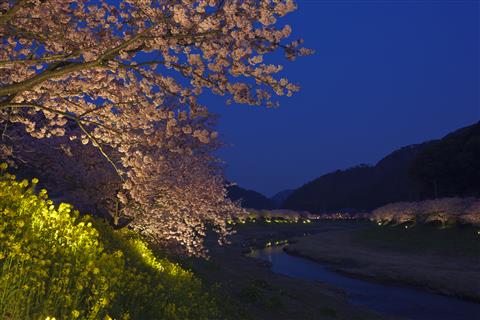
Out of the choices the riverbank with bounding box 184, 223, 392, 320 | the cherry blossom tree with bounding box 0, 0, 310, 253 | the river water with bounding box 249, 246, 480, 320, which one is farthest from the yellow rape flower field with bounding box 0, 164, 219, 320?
the river water with bounding box 249, 246, 480, 320

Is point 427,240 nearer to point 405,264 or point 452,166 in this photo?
point 405,264

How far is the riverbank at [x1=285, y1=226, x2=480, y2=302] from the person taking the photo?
3351 cm

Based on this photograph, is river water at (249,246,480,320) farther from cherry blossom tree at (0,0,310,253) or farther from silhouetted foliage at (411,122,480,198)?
silhouetted foliage at (411,122,480,198)

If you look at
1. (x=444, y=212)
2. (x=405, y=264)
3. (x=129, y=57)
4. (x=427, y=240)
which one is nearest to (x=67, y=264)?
(x=129, y=57)

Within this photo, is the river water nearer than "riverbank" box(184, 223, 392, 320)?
No

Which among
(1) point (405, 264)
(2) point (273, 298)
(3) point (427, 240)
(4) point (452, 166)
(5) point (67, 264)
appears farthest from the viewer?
(4) point (452, 166)

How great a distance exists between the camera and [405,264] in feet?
141

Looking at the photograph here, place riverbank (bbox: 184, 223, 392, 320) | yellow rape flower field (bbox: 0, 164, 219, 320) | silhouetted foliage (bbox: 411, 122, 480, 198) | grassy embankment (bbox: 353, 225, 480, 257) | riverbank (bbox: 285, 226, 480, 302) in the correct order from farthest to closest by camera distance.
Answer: silhouetted foliage (bbox: 411, 122, 480, 198) → grassy embankment (bbox: 353, 225, 480, 257) → riverbank (bbox: 285, 226, 480, 302) → riverbank (bbox: 184, 223, 392, 320) → yellow rape flower field (bbox: 0, 164, 219, 320)

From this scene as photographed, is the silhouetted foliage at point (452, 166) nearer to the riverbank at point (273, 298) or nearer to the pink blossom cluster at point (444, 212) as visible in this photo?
the pink blossom cluster at point (444, 212)

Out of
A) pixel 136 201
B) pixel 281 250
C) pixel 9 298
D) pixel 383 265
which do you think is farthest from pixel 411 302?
pixel 281 250

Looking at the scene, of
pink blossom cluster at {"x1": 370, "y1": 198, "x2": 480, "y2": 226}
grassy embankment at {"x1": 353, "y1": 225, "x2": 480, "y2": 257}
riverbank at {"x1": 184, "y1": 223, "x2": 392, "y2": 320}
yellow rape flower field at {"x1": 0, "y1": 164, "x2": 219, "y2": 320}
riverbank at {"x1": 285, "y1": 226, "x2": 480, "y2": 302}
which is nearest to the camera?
yellow rape flower field at {"x1": 0, "y1": 164, "x2": 219, "y2": 320}

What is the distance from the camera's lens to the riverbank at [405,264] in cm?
3351

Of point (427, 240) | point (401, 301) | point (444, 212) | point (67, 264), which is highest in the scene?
point (444, 212)

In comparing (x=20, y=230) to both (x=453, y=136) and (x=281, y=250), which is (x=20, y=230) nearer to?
(x=281, y=250)
